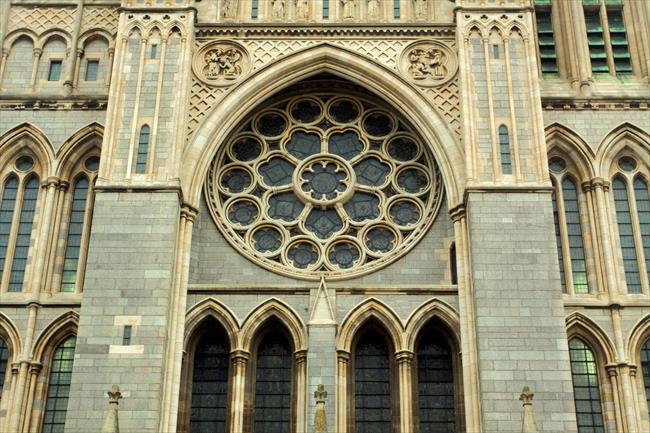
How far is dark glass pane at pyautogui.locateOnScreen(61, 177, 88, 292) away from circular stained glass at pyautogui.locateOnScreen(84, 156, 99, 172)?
306 millimetres

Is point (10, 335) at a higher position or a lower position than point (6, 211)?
lower

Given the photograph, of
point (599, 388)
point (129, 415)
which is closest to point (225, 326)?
point (129, 415)

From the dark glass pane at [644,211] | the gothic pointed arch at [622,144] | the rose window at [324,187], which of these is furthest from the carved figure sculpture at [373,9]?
the dark glass pane at [644,211]

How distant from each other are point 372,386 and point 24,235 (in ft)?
29.0

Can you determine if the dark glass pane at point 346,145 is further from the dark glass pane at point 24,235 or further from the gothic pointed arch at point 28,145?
the dark glass pane at point 24,235

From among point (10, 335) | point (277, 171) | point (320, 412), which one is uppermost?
point (277, 171)

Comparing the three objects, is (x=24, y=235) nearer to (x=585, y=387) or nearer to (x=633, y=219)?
(x=585, y=387)

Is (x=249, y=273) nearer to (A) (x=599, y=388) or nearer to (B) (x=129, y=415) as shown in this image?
(B) (x=129, y=415)

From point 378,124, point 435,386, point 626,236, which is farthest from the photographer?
point 378,124

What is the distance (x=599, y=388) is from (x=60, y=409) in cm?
1167

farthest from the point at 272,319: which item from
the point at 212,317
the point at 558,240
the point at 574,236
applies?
the point at 574,236

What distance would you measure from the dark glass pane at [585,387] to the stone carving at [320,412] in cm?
575

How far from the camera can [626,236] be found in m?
23.9

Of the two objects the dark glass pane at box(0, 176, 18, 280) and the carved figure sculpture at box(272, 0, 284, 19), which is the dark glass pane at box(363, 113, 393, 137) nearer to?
the carved figure sculpture at box(272, 0, 284, 19)
